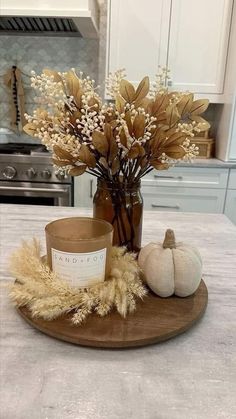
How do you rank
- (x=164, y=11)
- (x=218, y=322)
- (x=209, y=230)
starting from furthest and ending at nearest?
(x=164, y=11) < (x=209, y=230) < (x=218, y=322)

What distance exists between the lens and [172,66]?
2.29 m

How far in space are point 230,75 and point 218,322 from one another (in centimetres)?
207

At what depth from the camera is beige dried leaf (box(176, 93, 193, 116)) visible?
0.65 meters

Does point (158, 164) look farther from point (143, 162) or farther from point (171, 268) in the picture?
point (171, 268)

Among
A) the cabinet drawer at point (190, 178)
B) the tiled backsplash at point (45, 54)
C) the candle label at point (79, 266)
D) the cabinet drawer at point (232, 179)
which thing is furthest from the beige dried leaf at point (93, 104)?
the tiled backsplash at point (45, 54)

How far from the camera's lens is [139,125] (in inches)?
23.2

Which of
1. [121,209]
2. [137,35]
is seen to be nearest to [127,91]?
[121,209]

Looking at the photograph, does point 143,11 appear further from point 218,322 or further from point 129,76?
point 218,322

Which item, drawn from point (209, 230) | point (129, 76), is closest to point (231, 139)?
point (129, 76)

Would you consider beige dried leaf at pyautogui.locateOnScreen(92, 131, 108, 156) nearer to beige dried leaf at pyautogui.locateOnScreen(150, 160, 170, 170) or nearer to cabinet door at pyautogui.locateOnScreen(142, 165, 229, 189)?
beige dried leaf at pyautogui.locateOnScreen(150, 160, 170, 170)

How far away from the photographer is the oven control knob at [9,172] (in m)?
2.20

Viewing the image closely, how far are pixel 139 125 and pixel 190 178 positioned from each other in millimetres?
1773

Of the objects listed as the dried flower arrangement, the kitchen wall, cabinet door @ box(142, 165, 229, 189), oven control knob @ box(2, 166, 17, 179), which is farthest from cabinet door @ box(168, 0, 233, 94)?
the dried flower arrangement

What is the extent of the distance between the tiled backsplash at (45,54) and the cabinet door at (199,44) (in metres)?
0.68
